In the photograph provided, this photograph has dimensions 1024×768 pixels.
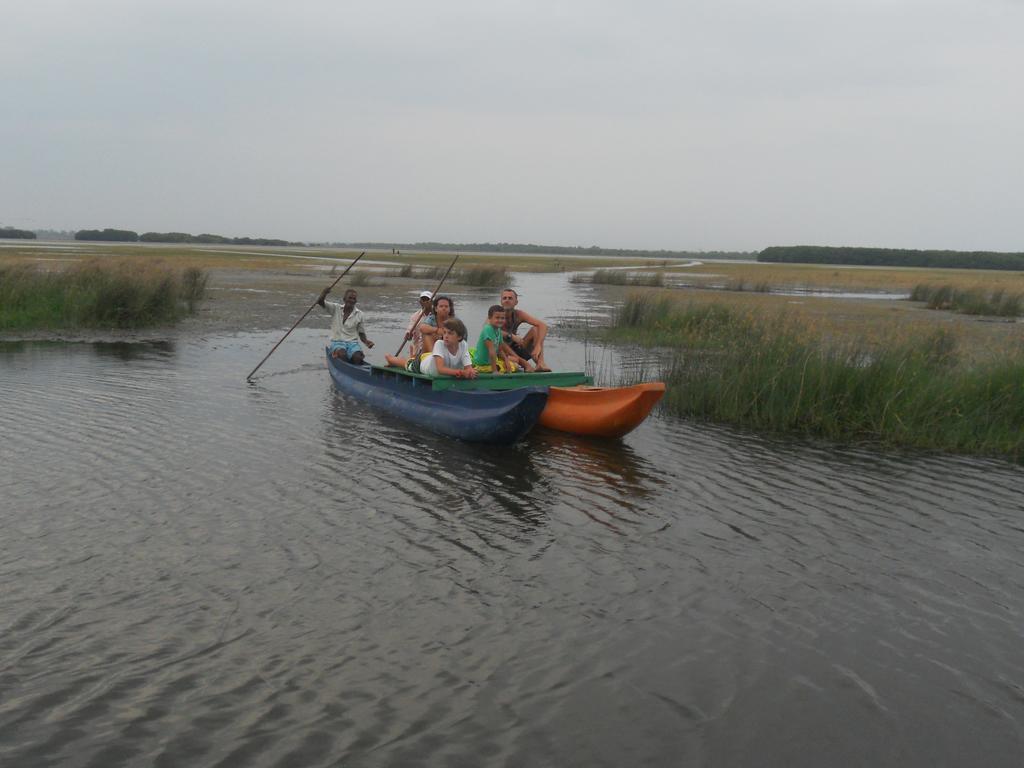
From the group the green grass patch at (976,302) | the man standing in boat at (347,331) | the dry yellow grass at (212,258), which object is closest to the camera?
the man standing in boat at (347,331)

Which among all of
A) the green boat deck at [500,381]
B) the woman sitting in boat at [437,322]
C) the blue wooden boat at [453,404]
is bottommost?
the blue wooden boat at [453,404]

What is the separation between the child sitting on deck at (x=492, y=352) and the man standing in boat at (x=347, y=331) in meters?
2.99

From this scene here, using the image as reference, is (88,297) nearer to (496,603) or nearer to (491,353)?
(491,353)

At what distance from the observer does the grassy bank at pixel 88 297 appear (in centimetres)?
2145

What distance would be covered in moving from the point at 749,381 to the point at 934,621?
23.0ft

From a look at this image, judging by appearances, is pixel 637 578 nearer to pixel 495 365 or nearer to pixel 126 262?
pixel 495 365

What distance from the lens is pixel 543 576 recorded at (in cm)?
692

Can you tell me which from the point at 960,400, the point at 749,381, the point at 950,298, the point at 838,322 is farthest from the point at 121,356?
the point at 950,298

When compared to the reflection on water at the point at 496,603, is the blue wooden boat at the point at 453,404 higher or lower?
higher

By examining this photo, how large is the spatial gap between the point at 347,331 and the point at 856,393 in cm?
826

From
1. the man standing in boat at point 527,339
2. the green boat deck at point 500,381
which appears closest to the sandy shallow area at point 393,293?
the man standing in boat at point 527,339

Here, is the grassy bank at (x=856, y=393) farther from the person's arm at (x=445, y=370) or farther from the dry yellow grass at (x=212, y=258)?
the dry yellow grass at (x=212, y=258)

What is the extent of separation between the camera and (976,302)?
32656 mm

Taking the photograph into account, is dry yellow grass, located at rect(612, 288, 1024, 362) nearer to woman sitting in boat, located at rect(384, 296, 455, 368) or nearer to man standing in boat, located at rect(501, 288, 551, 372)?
man standing in boat, located at rect(501, 288, 551, 372)
